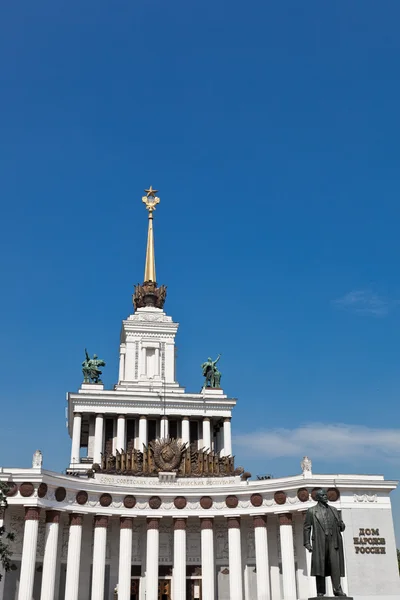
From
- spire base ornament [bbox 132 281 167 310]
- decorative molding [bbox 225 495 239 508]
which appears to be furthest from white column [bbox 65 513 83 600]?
spire base ornament [bbox 132 281 167 310]

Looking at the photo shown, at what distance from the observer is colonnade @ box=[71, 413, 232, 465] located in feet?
178

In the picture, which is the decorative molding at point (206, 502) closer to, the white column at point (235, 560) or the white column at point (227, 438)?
the white column at point (235, 560)

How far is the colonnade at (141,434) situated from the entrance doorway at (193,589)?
11.4 meters

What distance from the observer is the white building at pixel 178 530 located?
135 ft

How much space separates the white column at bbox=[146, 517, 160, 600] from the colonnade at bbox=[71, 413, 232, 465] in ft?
30.8

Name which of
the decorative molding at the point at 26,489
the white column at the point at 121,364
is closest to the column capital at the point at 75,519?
the decorative molding at the point at 26,489

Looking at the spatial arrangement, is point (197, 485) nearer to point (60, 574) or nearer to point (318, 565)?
point (60, 574)

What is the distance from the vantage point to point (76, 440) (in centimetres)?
5428

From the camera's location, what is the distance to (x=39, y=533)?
42719 millimetres

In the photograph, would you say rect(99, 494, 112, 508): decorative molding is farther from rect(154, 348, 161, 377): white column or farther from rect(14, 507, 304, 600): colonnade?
rect(154, 348, 161, 377): white column

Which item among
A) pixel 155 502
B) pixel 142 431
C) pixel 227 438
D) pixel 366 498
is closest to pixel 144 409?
pixel 142 431

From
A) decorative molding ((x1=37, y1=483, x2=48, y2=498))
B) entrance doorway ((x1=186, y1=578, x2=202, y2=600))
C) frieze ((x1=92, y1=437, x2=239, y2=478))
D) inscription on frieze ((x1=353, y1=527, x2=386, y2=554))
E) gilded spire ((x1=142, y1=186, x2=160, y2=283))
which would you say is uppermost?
gilded spire ((x1=142, y1=186, x2=160, y2=283))

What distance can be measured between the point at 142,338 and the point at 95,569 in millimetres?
25378

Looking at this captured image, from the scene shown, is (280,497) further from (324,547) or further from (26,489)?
(324,547)
